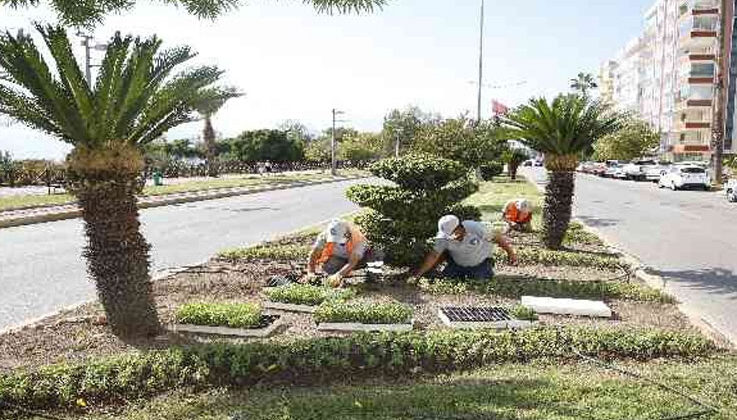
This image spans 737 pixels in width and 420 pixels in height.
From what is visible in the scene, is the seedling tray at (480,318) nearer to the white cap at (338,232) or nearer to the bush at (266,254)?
the white cap at (338,232)

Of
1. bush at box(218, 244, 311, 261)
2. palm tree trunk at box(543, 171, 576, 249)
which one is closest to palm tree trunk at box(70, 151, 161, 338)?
bush at box(218, 244, 311, 261)

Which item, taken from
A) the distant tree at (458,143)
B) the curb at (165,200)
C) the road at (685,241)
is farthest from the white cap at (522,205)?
the distant tree at (458,143)

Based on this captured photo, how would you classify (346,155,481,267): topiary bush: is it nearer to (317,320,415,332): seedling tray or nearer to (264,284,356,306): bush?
(264,284,356,306): bush

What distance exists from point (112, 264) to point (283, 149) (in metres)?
62.9

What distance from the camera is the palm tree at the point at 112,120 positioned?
5668 mm

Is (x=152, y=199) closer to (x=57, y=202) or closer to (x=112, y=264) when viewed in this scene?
(x=57, y=202)

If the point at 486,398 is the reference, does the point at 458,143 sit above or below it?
above

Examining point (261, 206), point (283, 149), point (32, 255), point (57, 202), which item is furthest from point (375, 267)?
point (283, 149)

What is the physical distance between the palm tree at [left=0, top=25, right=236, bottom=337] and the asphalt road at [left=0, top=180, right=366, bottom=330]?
Result: 188cm

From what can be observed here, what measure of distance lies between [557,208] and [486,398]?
7.95m

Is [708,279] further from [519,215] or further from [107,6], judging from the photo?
[107,6]

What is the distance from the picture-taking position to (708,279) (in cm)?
965

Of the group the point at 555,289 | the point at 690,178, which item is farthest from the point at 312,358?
the point at 690,178

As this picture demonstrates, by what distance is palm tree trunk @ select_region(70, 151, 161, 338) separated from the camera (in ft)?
19.2
